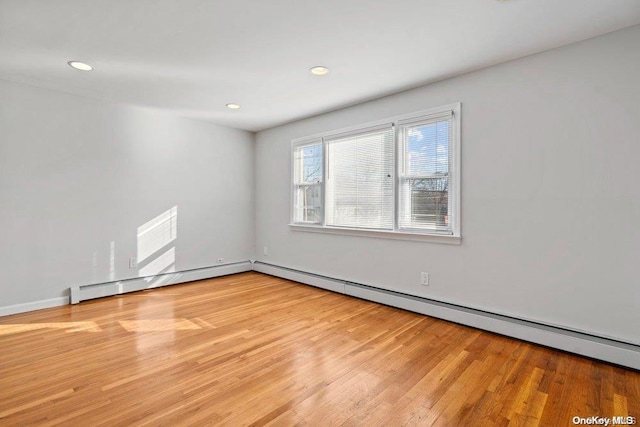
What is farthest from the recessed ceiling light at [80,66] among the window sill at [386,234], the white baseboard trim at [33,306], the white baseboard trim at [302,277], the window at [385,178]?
the white baseboard trim at [302,277]

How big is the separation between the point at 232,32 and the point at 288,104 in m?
1.73

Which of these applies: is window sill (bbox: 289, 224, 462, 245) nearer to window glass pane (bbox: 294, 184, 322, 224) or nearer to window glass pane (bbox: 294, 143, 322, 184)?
window glass pane (bbox: 294, 184, 322, 224)

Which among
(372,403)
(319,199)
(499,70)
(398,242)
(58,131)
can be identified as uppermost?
(499,70)

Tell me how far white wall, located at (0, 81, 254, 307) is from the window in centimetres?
146

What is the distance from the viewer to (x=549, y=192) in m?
2.67

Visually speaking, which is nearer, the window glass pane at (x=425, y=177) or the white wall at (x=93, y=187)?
A: the window glass pane at (x=425, y=177)

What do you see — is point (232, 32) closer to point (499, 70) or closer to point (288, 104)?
point (288, 104)

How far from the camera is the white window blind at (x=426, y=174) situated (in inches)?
130

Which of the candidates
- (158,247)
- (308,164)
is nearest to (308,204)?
(308,164)

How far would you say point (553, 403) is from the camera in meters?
1.89

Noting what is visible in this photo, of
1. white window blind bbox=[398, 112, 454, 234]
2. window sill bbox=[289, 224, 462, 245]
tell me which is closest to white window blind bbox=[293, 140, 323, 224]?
window sill bbox=[289, 224, 462, 245]

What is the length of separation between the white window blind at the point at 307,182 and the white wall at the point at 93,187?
1.25 m

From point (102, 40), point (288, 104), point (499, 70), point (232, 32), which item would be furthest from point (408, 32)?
point (102, 40)

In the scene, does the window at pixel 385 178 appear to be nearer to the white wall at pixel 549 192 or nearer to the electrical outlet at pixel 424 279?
the white wall at pixel 549 192
